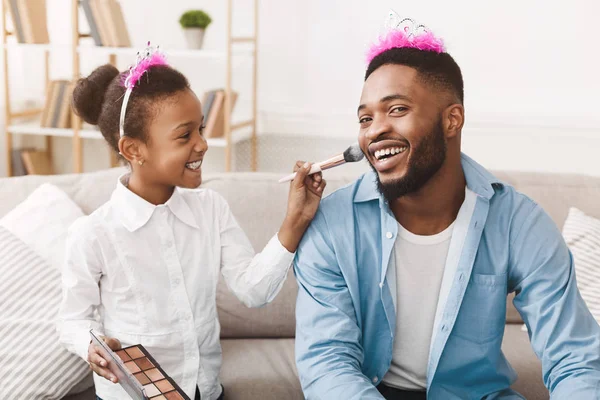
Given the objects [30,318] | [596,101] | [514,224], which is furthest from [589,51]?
[30,318]

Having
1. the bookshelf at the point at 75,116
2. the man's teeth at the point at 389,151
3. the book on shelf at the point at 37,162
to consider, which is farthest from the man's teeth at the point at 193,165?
the book on shelf at the point at 37,162

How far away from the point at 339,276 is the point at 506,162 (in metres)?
2.19

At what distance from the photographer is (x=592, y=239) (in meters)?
1.99

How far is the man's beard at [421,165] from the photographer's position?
138cm

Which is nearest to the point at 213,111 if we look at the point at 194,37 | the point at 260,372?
the point at 194,37

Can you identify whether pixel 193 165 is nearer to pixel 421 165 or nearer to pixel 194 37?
pixel 421 165

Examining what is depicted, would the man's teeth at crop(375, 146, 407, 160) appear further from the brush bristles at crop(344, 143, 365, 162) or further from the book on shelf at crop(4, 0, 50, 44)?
the book on shelf at crop(4, 0, 50, 44)

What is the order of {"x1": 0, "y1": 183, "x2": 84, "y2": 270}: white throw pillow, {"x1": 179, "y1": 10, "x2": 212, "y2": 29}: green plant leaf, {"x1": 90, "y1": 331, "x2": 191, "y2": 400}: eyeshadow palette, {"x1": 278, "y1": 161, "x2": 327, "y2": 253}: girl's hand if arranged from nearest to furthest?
1. {"x1": 90, "y1": 331, "x2": 191, "y2": 400}: eyeshadow palette
2. {"x1": 278, "y1": 161, "x2": 327, "y2": 253}: girl's hand
3. {"x1": 0, "y1": 183, "x2": 84, "y2": 270}: white throw pillow
4. {"x1": 179, "y1": 10, "x2": 212, "y2": 29}: green plant leaf

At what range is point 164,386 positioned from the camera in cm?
117

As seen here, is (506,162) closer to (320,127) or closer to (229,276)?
(320,127)

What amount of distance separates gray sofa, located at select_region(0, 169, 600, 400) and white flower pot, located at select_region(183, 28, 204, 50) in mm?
1434

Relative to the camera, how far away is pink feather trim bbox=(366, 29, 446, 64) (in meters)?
1.43

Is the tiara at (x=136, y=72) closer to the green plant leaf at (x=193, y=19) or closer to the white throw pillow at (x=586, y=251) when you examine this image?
the white throw pillow at (x=586, y=251)

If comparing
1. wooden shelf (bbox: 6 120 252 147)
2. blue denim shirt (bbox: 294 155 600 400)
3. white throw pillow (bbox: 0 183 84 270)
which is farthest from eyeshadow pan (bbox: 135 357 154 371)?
wooden shelf (bbox: 6 120 252 147)
